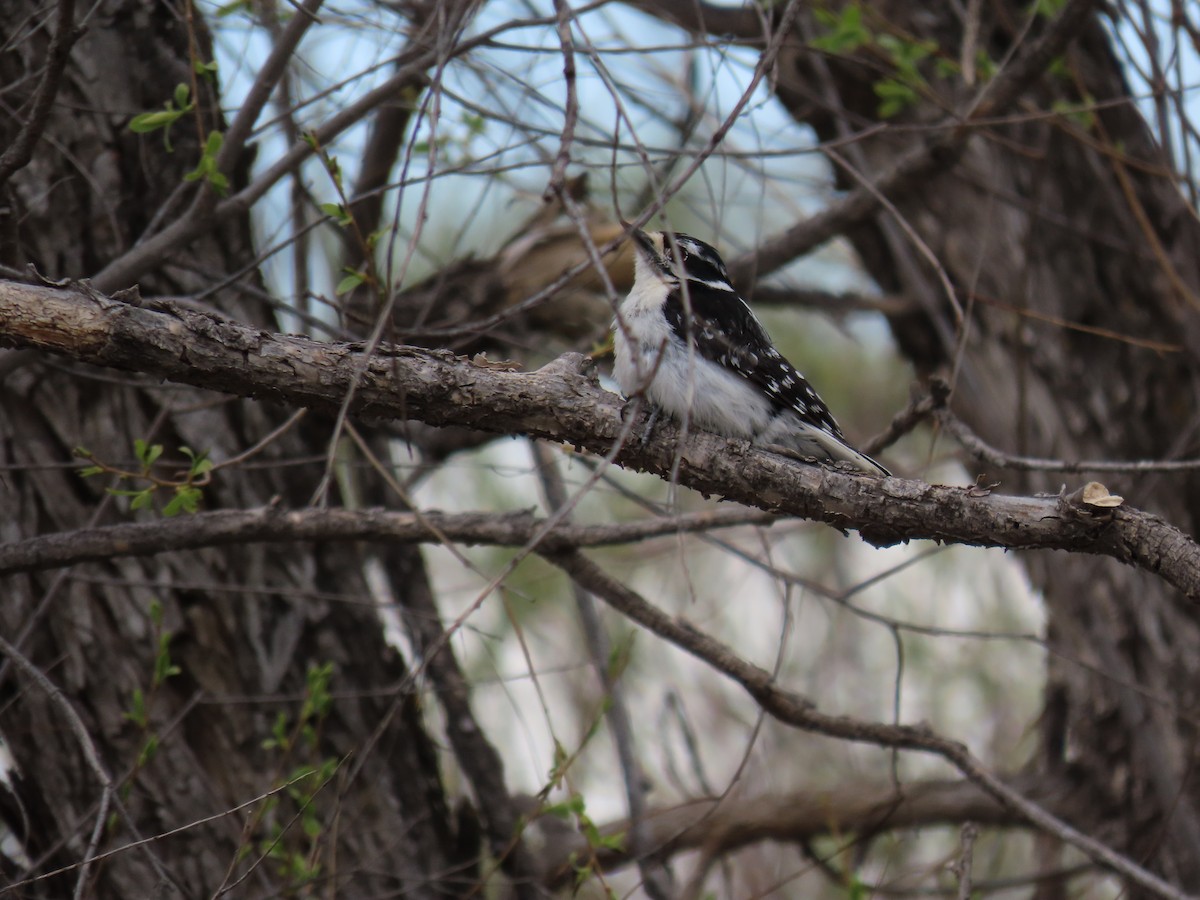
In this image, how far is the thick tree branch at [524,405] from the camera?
2393mm

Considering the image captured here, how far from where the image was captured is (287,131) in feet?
14.9

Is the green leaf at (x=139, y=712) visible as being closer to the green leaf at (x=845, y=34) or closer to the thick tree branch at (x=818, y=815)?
the thick tree branch at (x=818, y=815)

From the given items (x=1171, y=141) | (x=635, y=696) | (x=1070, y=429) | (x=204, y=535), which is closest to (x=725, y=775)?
(x=635, y=696)

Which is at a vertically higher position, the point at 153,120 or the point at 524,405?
the point at 153,120

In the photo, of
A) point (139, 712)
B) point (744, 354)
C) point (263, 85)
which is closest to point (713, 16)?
point (744, 354)

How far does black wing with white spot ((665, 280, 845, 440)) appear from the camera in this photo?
377 cm

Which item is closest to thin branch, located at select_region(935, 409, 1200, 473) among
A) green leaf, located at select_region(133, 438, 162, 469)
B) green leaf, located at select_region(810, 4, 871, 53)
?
green leaf, located at select_region(810, 4, 871, 53)

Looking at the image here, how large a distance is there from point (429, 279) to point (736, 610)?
20.0ft

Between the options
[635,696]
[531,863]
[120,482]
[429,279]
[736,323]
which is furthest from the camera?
[635,696]

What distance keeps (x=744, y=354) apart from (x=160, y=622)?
206 centimetres

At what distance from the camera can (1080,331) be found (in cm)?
525

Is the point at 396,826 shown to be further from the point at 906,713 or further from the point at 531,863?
the point at 906,713

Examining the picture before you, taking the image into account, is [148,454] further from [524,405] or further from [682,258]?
[682,258]

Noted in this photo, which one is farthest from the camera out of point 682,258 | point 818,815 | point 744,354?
point 818,815
